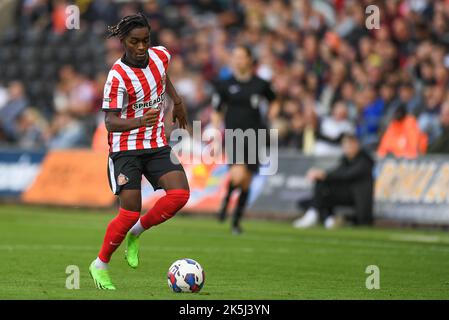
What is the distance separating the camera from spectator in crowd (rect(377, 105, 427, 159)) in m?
20.2

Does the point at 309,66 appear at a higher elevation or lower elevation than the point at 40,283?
higher

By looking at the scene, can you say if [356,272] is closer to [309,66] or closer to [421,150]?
[421,150]

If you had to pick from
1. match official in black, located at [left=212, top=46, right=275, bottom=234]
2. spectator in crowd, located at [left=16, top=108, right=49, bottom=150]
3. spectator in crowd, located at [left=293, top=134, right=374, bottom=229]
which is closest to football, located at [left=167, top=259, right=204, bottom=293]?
match official in black, located at [left=212, top=46, right=275, bottom=234]

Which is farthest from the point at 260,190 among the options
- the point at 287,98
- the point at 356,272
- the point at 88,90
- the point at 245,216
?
the point at 356,272

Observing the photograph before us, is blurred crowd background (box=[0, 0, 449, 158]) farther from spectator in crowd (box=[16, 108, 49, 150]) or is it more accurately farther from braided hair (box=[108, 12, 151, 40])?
braided hair (box=[108, 12, 151, 40])

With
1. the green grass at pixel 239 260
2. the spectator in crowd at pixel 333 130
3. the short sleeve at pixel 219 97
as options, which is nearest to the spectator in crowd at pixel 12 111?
the green grass at pixel 239 260

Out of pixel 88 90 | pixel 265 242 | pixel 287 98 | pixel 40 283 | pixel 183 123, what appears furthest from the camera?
pixel 88 90

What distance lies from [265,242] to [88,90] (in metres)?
12.9

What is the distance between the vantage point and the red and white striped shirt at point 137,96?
9781 millimetres

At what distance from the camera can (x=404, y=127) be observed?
800 inches

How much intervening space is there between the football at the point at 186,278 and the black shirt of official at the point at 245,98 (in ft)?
25.7

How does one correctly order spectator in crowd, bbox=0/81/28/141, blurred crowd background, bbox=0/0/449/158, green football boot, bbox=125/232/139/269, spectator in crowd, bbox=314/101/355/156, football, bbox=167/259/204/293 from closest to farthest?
football, bbox=167/259/204/293, green football boot, bbox=125/232/139/269, blurred crowd background, bbox=0/0/449/158, spectator in crowd, bbox=314/101/355/156, spectator in crowd, bbox=0/81/28/141

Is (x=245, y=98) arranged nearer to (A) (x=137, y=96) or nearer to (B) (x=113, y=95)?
(A) (x=137, y=96)

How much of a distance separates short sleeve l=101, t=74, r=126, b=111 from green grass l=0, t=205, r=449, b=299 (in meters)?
1.52
